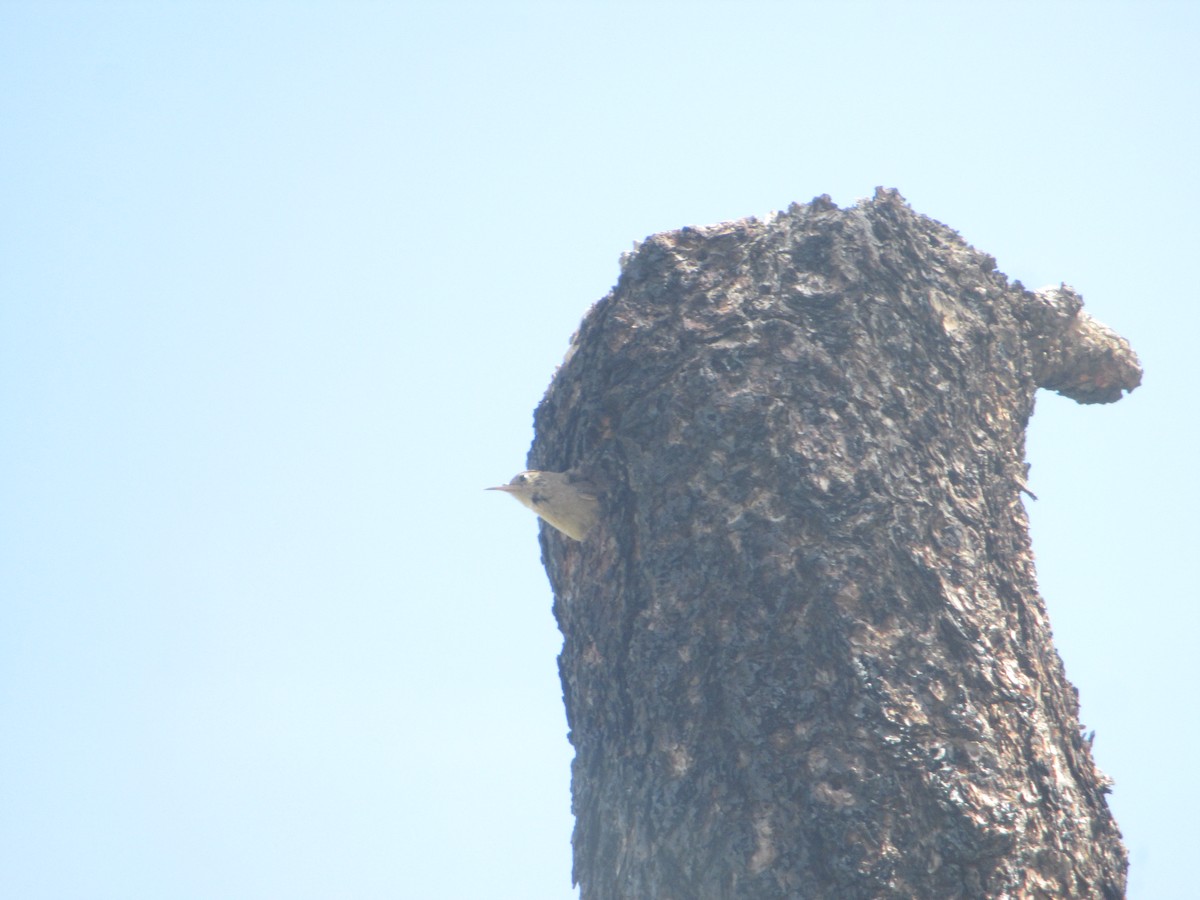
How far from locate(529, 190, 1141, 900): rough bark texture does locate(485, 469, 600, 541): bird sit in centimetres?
6

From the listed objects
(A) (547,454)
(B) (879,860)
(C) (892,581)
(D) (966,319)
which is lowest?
(B) (879,860)

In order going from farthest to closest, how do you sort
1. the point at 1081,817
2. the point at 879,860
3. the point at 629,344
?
the point at 629,344 < the point at 1081,817 < the point at 879,860

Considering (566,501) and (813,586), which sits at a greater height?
(566,501)

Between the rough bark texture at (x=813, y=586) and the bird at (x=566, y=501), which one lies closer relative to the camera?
the rough bark texture at (x=813, y=586)

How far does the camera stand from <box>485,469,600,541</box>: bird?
4.28 meters

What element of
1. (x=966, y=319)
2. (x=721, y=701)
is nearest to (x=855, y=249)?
(x=966, y=319)

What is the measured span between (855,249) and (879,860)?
2.08m

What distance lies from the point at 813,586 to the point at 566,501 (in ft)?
3.16

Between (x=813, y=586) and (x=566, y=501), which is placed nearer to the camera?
(x=813, y=586)

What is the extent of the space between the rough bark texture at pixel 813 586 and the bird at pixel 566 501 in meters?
0.06

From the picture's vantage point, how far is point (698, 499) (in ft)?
13.0

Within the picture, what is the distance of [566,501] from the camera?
4293 millimetres

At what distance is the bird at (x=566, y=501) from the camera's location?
4.28 meters

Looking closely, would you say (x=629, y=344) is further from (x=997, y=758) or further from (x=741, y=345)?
(x=997, y=758)
